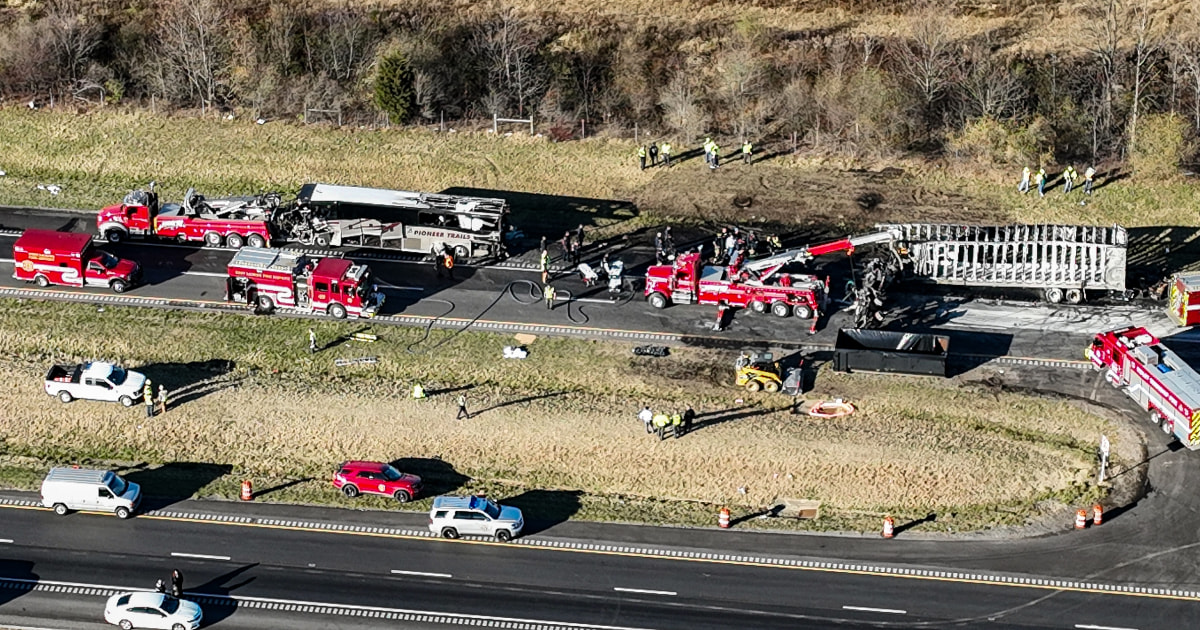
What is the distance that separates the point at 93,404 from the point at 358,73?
3705 cm

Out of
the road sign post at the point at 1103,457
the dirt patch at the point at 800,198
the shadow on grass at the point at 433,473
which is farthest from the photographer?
the dirt patch at the point at 800,198

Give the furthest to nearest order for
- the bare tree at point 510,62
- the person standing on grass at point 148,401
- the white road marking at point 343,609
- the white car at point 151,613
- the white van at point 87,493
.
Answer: the bare tree at point 510,62, the person standing on grass at point 148,401, the white van at point 87,493, the white road marking at point 343,609, the white car at point 151,613

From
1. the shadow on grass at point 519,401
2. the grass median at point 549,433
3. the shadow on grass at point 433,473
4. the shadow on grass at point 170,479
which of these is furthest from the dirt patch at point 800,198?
the shadow on grass at point 170,479

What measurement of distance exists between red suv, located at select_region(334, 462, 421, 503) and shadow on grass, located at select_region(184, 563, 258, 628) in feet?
18.0

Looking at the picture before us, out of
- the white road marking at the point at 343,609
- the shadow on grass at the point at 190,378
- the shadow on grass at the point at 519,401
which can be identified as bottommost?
the white road marking at the point at 343,609

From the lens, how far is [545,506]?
197ft

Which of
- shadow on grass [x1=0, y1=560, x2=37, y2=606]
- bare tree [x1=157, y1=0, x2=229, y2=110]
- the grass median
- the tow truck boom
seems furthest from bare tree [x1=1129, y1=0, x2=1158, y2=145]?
shadow on grass [x1=0, y1=560, x2=37, y2=606]

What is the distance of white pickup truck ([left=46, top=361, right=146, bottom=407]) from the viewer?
6575 cm

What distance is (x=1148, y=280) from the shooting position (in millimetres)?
75125

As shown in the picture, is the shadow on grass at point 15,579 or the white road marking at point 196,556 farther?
the white road marking at point 196,556

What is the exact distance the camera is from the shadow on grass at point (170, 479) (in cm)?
6088

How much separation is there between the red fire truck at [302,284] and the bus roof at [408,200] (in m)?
5.19

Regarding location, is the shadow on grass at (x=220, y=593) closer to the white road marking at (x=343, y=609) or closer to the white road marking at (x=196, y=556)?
the white road marking at (x=343, y=609)

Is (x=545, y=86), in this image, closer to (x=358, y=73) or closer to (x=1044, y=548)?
(x=358, y=73)
